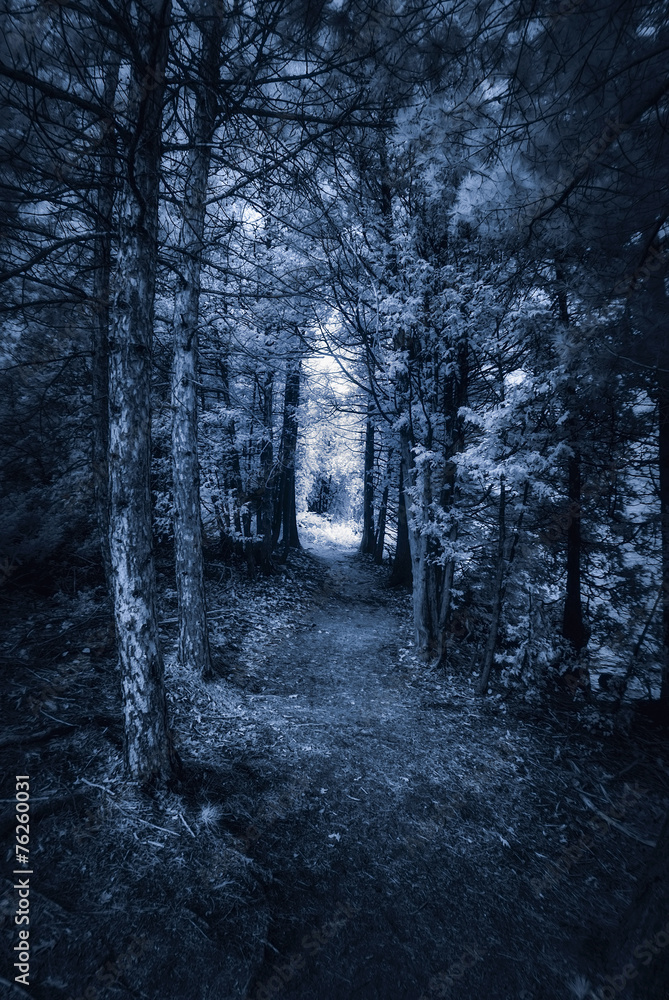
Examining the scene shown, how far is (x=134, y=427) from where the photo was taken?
320 cm

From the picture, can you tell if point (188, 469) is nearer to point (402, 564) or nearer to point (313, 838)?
point (313, 838)

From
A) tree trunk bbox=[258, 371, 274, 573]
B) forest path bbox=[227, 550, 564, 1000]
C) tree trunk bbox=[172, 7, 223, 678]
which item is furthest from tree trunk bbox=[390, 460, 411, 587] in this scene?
tree trunk bbox=[172, 7, 223, 678]

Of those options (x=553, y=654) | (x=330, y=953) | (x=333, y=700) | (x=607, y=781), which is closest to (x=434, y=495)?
(x=553, y=654)

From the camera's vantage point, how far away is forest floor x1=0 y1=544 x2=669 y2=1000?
2.35 metres

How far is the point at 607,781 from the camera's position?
4332 mm

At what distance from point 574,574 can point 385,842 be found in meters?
5.08

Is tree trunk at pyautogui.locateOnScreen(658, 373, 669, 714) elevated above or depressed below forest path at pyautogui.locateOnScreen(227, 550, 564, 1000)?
above

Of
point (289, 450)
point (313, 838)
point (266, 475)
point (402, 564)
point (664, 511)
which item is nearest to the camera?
point (313, 838)

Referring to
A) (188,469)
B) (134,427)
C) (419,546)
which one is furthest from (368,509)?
(134,427)

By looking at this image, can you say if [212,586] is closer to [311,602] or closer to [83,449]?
[311,602]

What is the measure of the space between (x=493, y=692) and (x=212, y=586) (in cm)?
668

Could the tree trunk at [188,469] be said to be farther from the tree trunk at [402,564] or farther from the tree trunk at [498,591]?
the tree trunk at [402,564]

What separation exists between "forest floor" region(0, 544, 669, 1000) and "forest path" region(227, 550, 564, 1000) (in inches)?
0.6

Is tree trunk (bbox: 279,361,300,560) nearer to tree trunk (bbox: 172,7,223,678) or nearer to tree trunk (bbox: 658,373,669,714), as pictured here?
tree trunk (bbox: 172,7,223,678)
